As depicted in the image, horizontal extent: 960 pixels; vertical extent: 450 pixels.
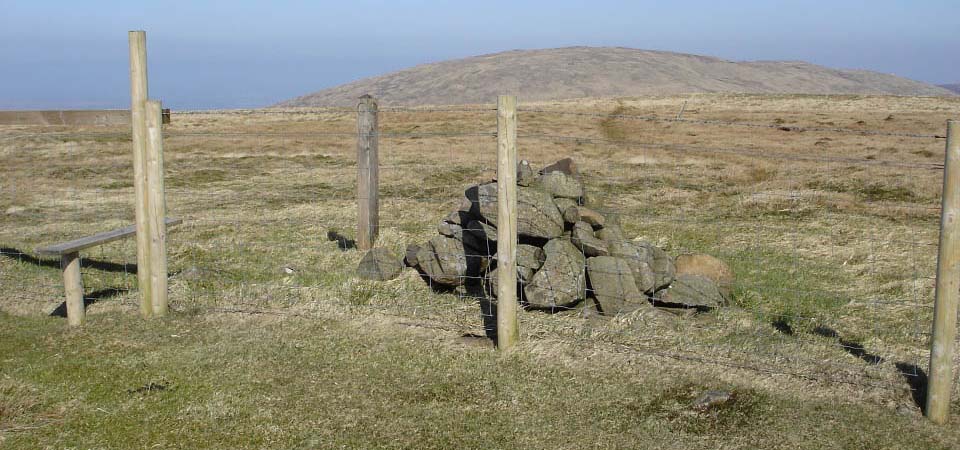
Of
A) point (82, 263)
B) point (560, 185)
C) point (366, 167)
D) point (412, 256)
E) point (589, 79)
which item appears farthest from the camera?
point (589, 79)

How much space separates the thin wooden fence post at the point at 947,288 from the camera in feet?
19.7

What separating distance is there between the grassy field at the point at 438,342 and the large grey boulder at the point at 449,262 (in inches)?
9.5

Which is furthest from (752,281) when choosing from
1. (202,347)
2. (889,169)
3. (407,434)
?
(889,169)

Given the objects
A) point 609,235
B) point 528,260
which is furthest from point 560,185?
point 528,260

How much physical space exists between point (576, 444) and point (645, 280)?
3.34m

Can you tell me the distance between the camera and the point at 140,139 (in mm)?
8266

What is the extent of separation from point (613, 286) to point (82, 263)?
7.29 m

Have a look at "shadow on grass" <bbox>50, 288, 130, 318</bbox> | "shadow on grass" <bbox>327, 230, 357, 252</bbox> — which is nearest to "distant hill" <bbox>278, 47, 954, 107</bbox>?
"shadow on grass" <bbox>327, 230, 357, 252</bbox>

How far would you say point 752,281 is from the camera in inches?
407

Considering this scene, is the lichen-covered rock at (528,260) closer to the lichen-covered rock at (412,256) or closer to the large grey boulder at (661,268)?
the large grey boulder at (661,268)

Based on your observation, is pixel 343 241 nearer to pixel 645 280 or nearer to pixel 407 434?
pixel 645 280

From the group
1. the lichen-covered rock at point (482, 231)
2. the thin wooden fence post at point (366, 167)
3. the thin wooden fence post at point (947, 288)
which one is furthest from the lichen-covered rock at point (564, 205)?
the thin wooden fence post at point (947, 288)

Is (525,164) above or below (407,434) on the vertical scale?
above

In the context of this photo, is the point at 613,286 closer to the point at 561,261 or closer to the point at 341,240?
the point at 561,261
